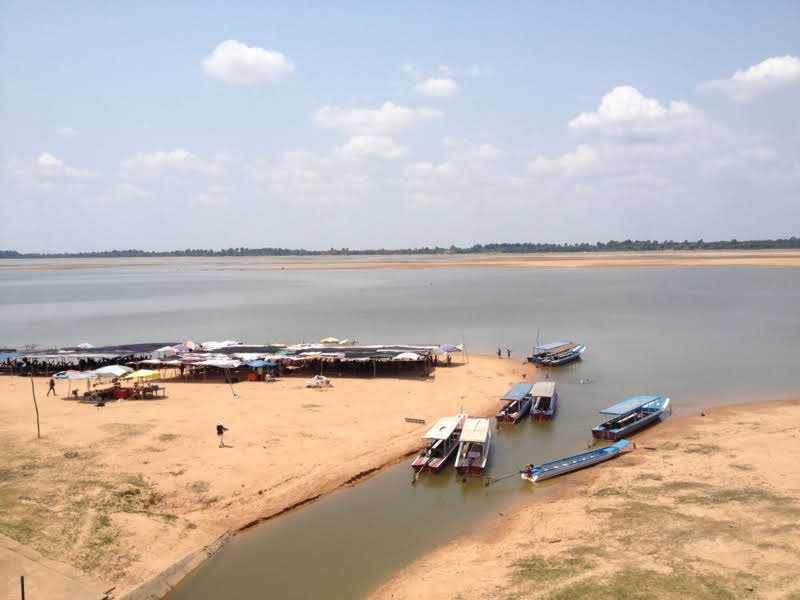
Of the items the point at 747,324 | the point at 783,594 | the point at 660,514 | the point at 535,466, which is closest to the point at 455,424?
the point at 535,466

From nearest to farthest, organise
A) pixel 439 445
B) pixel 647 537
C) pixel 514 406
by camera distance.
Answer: pixel 647 537 → pixel 439 445 → pixel 514 406

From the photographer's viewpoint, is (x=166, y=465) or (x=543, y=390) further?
(x=543, y=390)

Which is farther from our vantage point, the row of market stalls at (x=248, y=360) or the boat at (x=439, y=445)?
the row of market stalls at (x=248, y=360)

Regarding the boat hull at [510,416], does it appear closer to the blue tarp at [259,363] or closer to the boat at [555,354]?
the boat at [555,354]

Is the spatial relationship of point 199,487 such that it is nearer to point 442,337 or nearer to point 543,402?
point 543,402

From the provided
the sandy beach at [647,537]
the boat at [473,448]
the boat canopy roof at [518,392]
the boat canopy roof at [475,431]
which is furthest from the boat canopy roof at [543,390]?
the sandy beach at [647,537]

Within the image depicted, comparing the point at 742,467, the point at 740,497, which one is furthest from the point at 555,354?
the point at 740,497

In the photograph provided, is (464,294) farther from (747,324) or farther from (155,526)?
(155,526)

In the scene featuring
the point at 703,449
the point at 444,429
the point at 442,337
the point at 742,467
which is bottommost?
the point at 703,449
